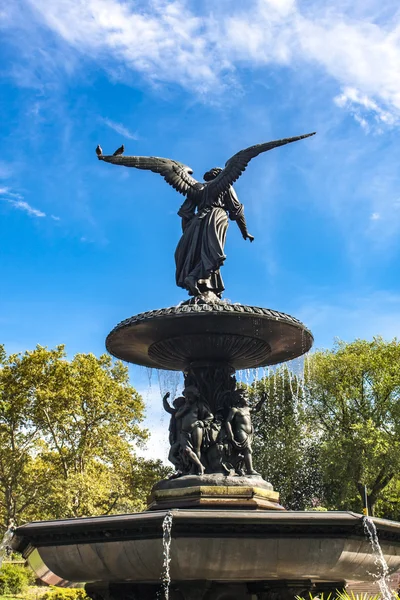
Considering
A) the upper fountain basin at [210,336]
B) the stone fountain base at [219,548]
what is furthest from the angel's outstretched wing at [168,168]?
the stone fountain base at [219,548]

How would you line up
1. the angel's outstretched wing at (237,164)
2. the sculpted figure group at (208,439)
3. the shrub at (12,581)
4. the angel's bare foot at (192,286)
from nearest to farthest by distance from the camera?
the sculpted figure group at (208,439) → the angel's outstretched wing at (237,164) → the angel's bare foot at (192,286) → the shrub at (12,581)

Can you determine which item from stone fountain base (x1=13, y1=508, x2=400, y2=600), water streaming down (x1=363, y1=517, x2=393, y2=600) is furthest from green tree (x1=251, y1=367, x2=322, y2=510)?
stone fountain base (x1=13, y1=508, x2=400, y2=600)

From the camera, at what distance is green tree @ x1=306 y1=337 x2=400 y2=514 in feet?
90.4

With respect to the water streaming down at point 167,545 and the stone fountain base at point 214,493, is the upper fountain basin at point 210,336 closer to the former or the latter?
the stone fountain base at point 214,493

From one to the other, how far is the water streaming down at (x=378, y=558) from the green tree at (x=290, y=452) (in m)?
21.5

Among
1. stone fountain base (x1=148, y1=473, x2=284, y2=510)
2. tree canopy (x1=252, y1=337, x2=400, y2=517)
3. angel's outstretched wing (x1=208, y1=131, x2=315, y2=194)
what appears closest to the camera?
stone fountain base (x1=148, y1=473, x2=284, y2=510)

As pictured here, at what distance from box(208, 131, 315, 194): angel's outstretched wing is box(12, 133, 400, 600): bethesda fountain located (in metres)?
0.02

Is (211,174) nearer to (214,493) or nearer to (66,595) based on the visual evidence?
(214,493)

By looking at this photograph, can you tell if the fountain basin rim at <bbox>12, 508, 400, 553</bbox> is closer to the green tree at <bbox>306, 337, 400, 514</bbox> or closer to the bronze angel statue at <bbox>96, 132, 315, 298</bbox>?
the bronze angel statue at <bbox>96, 132, 315, 298</bbox>

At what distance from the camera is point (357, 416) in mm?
29438

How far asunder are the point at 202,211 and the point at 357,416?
2059 cm

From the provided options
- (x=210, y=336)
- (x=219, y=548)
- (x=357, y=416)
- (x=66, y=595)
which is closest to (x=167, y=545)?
(x=219, y=548)

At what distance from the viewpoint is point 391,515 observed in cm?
3216

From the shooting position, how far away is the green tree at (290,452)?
97.7 feet
